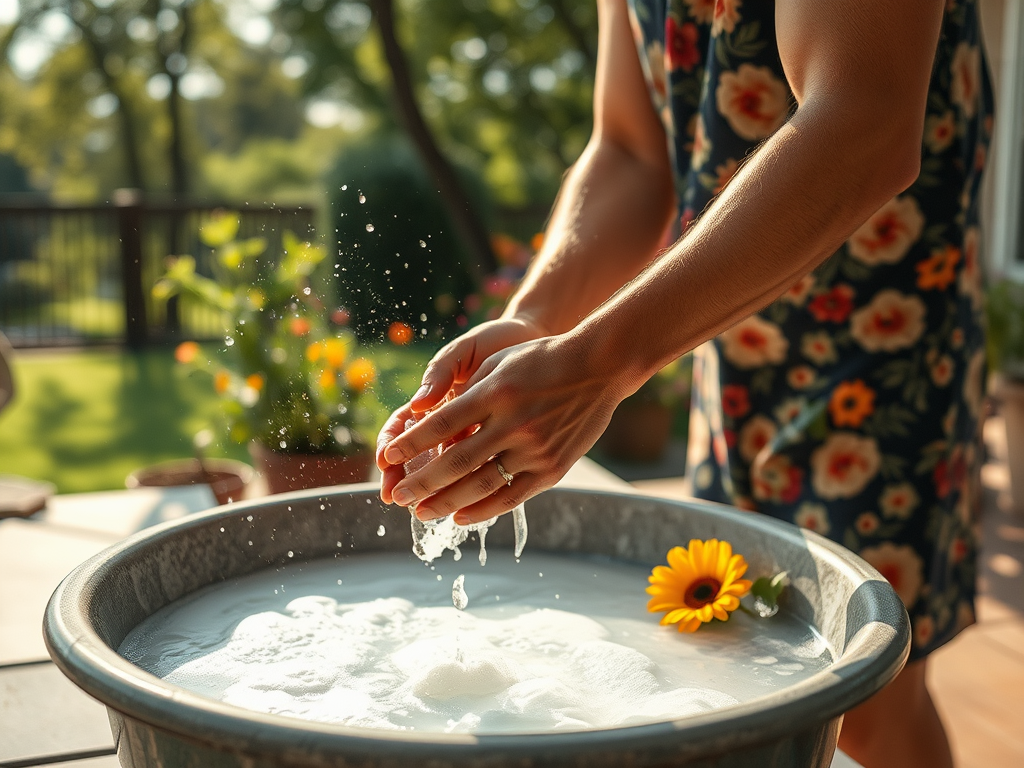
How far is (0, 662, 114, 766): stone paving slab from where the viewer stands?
0.95 meters

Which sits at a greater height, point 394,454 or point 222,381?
point 394,454

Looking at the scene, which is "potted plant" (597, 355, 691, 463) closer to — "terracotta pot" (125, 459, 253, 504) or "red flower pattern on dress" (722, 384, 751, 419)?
"terracotta pot" (125, 459, 253, 504)

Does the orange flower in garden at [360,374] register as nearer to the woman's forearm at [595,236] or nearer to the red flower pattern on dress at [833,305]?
the woman's forearm at [595,236]

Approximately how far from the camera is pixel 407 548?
1128 millimetres

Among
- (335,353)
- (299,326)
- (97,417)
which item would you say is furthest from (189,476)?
(97,417)

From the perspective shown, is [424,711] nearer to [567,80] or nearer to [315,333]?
[315,333]

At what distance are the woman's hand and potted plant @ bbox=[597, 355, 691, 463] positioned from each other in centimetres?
382

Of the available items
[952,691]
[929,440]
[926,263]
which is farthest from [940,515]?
[952,691]

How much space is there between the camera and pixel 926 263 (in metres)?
1.23

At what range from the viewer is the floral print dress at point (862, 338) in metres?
1.20

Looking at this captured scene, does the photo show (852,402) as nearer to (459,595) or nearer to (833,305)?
(833,305)

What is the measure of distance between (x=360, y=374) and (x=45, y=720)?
1.67m

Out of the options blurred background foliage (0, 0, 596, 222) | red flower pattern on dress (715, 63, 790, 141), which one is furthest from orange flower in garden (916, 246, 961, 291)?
blurred background foliage (0, 0, 596, 222)

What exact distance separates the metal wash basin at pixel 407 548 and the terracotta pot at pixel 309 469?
4.65 feet
